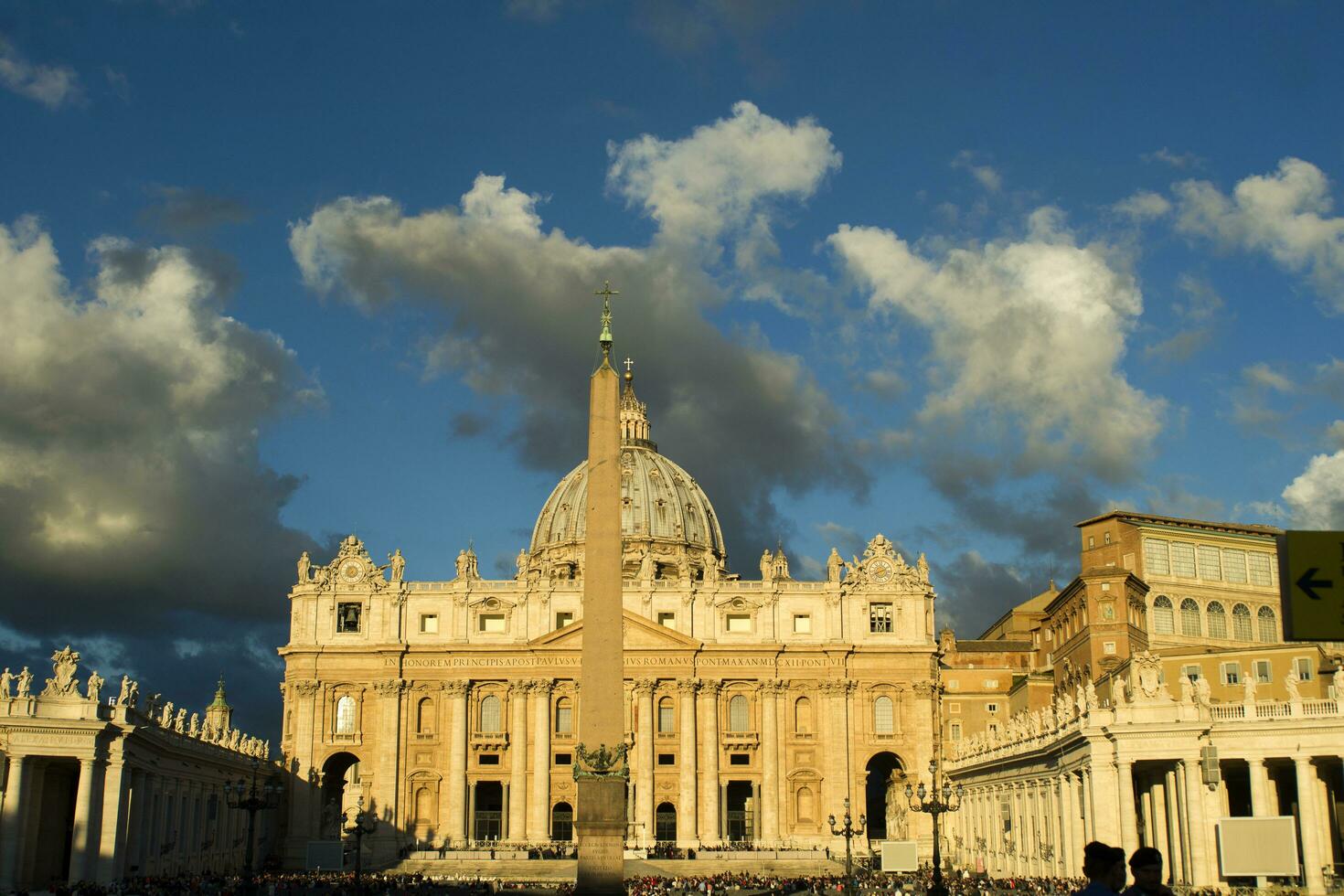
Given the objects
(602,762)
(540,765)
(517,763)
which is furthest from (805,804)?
(602,762)

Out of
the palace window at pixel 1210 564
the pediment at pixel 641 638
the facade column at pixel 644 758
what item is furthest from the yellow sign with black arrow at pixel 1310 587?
the pediment at pixel 641 638

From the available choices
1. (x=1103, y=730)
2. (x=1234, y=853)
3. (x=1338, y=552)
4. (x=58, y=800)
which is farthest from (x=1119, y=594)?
(x=1338, y=552)

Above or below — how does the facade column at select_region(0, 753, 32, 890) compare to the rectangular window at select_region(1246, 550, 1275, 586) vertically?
below

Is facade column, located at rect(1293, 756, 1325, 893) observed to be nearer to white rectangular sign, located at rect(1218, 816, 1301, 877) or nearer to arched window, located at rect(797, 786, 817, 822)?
white rectangular sign, located at rect(1218, 816, 1301, 877)

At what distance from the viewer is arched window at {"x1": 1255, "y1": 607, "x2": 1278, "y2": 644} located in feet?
261

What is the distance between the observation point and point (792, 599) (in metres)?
92.9

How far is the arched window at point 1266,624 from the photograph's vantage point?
7962cm

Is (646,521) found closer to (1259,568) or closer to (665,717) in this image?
(665,717)

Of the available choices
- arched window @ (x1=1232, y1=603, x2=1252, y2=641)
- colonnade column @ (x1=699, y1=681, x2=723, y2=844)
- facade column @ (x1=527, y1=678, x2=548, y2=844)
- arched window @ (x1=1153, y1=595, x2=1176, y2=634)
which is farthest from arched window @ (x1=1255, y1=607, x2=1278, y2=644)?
facade column @ (x1=527, y1=678, x2=548, y2=844)

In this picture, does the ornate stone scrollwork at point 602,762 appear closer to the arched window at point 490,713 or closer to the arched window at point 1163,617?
the arched window at point 1163,617

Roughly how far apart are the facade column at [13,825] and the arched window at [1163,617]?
55.4 meters

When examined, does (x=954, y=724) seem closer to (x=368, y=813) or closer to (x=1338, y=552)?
(x=368, y=813)

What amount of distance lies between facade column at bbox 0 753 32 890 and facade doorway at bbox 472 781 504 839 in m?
40.0

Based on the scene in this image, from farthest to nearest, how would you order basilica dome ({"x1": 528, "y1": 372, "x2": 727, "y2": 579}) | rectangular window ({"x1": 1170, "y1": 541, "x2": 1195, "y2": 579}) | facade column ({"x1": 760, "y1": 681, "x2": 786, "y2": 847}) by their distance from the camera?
basilica dome ({"x1": 528, "y1": 372, "x2": 727, "y2": 579})
facade column ({"x1": 760, "y1": 681, "x2": 786, "y2": 847})
rectangular window ({"x1": 1170, "y1": 541, "x2": 1195, "y2": 579})
